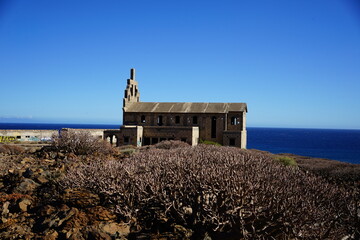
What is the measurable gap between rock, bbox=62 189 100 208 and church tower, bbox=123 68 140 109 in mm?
31895

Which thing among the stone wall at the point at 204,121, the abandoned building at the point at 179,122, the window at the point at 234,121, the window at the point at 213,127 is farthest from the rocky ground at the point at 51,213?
the window at the point at 234,121

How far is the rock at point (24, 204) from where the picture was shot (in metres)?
8.55

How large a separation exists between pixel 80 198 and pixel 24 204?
160 centimetres

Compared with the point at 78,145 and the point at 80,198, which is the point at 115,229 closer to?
the point at 80,198

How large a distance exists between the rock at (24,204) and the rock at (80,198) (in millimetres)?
1057

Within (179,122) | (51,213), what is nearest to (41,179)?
(51,213)

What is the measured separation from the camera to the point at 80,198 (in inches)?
340

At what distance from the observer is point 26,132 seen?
37.9 m

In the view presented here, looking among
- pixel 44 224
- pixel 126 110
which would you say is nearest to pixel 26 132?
pixel 126 110

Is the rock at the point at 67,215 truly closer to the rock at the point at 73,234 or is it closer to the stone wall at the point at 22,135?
the rock at the point at 73,234

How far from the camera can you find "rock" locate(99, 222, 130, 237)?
7.21 m

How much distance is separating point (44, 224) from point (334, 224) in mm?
7003

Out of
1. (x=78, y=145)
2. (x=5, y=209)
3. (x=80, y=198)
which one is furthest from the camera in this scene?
(x=78, y=145)

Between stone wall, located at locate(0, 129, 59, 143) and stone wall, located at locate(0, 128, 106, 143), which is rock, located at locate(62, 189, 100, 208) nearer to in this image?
stone wall, located at locate(0, 128, 106, 143)
